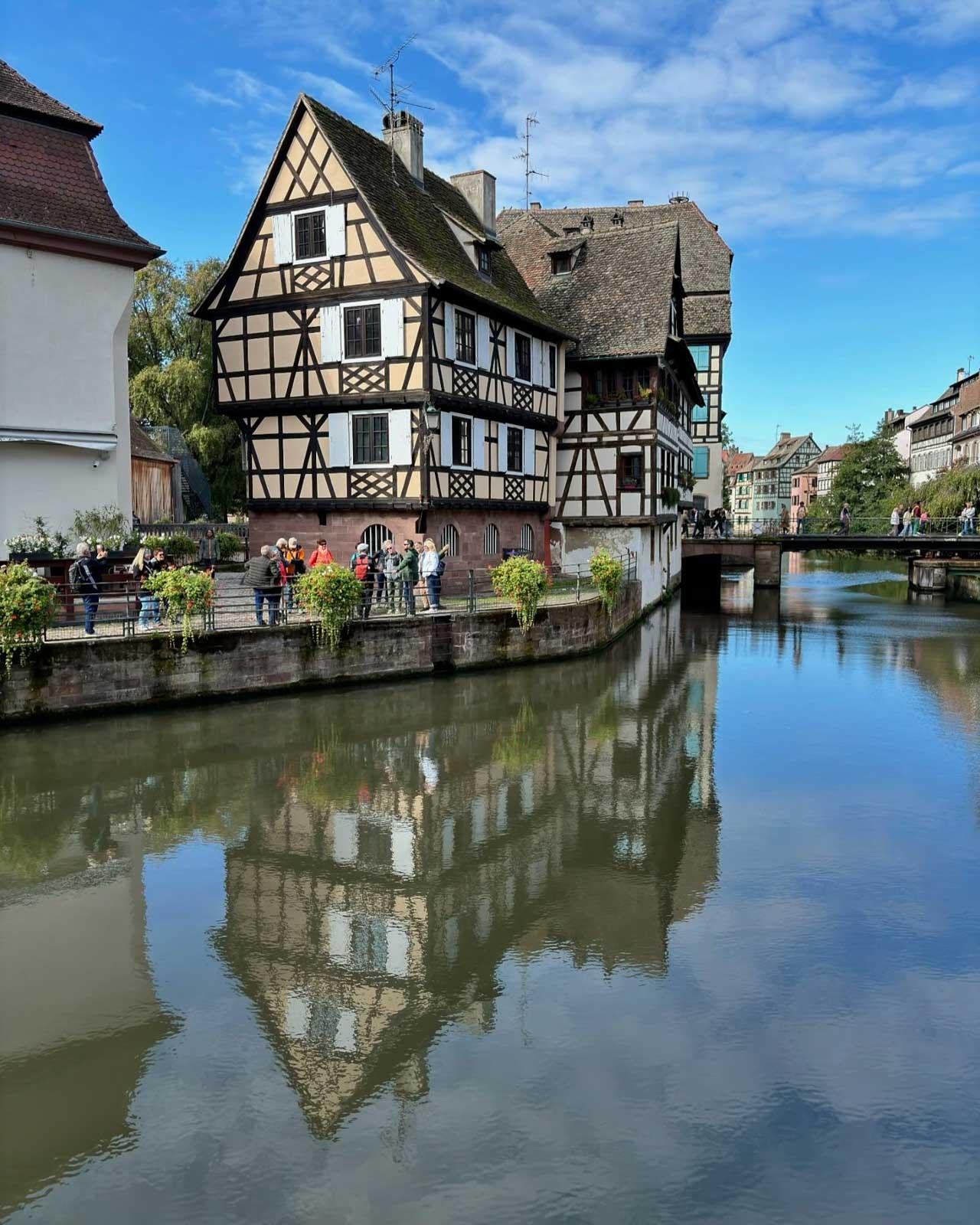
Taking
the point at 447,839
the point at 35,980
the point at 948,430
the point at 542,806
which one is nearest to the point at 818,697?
the point at 542,806

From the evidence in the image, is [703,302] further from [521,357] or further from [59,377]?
[59,377]

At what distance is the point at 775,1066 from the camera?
6.82 meters

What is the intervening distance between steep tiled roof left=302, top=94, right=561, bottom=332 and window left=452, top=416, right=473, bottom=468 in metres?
3.20

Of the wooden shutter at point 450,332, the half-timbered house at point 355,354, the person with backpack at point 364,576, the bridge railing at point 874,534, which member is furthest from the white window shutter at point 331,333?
the bridge railing at point 874,534

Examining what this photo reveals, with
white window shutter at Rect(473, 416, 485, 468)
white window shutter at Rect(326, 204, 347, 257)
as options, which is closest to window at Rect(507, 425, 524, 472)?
white window shutter at Rect(473, 416, 485, 468)

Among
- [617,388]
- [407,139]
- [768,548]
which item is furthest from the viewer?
[768,548]

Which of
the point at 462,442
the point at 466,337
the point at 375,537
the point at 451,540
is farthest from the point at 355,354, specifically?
the point at 451,540

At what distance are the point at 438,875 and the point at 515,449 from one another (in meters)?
20.2

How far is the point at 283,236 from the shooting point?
82.3 feet

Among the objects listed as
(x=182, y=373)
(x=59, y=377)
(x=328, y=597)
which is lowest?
(x=328, y=597)

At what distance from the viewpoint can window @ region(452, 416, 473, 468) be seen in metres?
25.5

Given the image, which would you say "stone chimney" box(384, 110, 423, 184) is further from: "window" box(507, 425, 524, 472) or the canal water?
the canal water

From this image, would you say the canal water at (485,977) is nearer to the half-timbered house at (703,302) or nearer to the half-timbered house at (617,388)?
the half-timbered house at (617,388)

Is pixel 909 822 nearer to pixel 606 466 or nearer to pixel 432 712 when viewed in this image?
pixel 432 712
